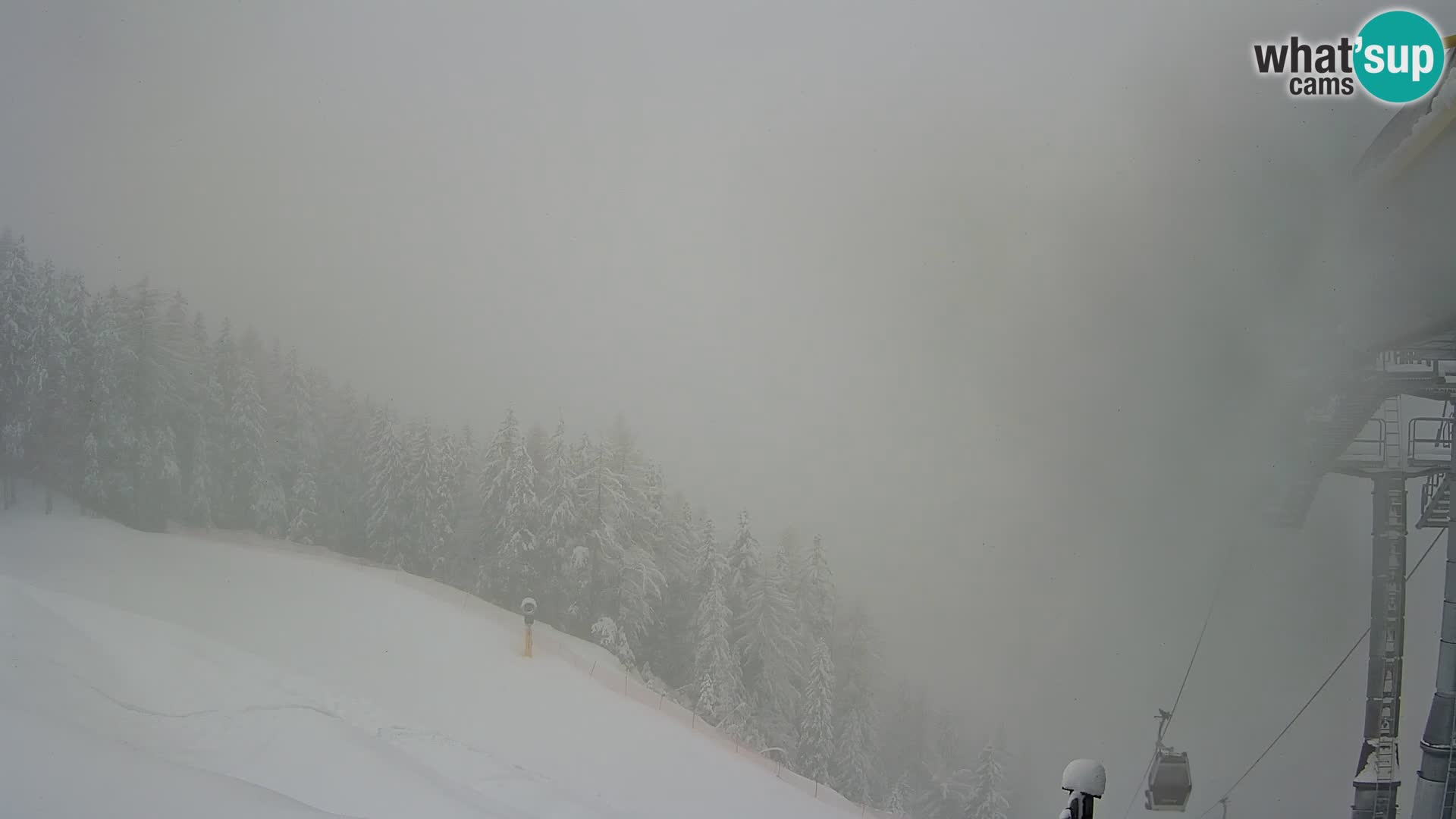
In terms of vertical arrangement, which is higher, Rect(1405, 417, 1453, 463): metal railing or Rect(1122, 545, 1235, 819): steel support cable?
Rect(1405, 417, 1453, 463): metal railing

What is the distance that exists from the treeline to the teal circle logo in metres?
3.45

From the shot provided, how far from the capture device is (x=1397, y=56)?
342 cm

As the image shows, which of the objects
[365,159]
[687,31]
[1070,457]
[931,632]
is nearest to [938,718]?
[931,632]

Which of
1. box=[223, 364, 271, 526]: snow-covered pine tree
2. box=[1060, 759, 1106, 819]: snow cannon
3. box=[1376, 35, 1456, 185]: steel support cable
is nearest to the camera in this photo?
box=[1060, 759, 1106, 819]: snow cannon

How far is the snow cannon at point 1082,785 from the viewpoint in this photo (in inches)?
52.4

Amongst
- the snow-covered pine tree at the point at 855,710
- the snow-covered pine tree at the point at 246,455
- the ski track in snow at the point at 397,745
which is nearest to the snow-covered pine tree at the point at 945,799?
the snow-covered pine tree at the point at 855,710

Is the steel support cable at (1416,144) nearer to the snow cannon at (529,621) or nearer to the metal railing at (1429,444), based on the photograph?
the metal railing at (1429,444)

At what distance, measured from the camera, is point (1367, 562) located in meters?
4.07

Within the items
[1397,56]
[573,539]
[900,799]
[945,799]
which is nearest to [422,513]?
[573,539]

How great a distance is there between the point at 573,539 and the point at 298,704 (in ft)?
4.76

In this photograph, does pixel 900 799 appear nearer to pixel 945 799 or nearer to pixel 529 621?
pixel 945 799

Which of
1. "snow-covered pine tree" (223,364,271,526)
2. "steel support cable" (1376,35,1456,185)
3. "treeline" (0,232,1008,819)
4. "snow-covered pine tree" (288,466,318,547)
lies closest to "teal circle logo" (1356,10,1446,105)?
"steel support cable" (1376,35,1456,185)

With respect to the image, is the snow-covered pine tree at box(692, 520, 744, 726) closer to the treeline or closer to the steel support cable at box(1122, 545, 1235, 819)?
the treeline

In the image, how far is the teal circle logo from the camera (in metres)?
3.39
